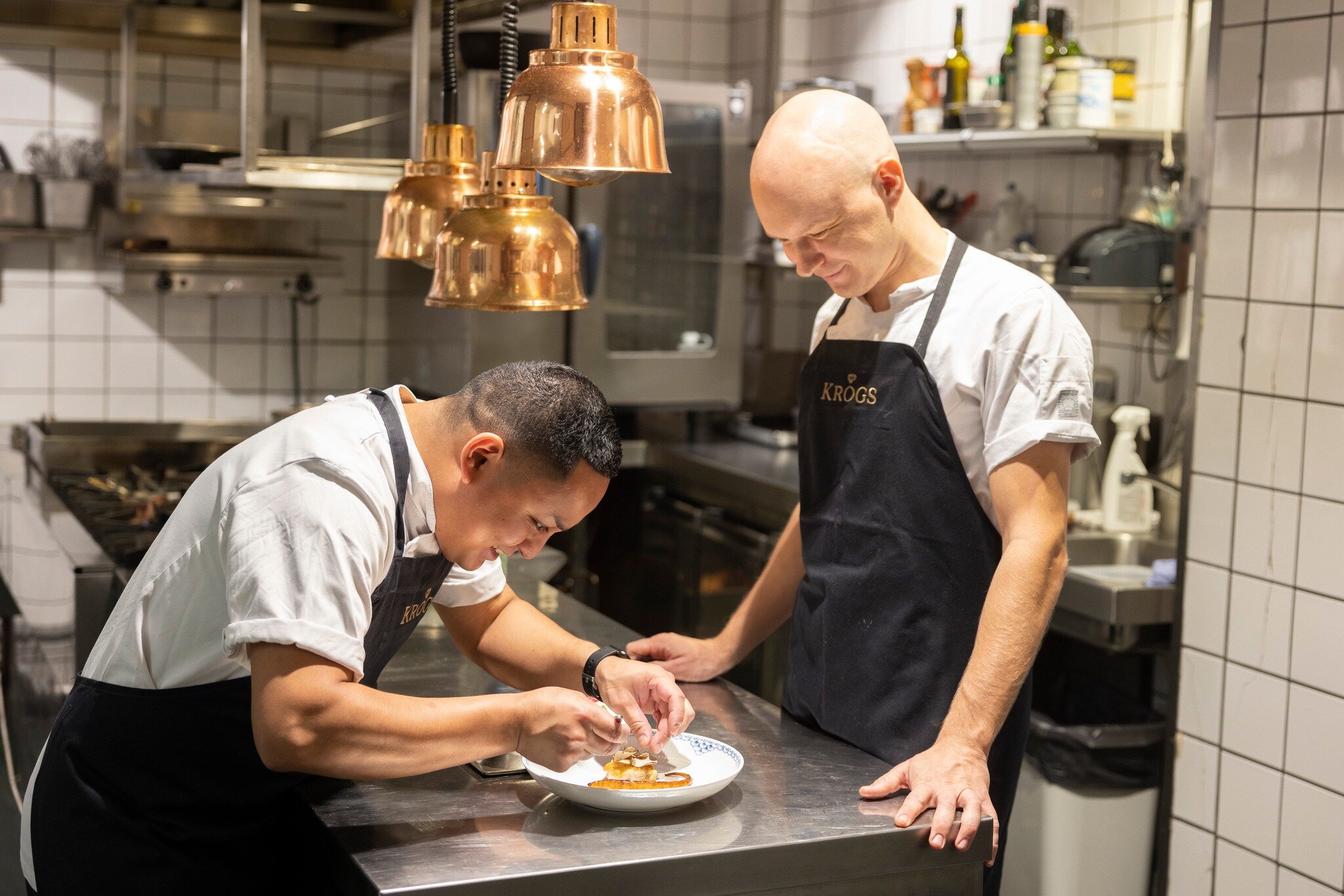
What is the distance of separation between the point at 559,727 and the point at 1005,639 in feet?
2.08

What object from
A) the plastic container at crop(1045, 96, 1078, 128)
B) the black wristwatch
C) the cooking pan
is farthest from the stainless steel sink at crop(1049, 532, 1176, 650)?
the cooking pan

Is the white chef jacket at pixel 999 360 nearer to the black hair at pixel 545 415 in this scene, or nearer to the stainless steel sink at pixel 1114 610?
the black hair at pixel 545 415

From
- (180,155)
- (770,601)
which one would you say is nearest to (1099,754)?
(770,601)

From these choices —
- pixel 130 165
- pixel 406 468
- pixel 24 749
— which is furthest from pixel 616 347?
pixel 406 468

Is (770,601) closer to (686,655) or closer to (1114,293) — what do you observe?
(686,655)

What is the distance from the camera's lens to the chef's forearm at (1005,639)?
183 centimetres

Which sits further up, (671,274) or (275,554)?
(671,274)

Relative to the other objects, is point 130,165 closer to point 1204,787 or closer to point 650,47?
point 650,47

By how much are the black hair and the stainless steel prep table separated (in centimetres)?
41

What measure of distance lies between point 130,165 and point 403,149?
1.00 metres

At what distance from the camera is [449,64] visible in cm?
206

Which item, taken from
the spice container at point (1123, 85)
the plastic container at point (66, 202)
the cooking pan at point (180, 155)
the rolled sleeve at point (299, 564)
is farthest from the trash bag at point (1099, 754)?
the plastic container at point (66, 202)

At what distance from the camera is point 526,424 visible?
5.21 ft

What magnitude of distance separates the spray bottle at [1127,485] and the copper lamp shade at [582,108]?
2161 mm
